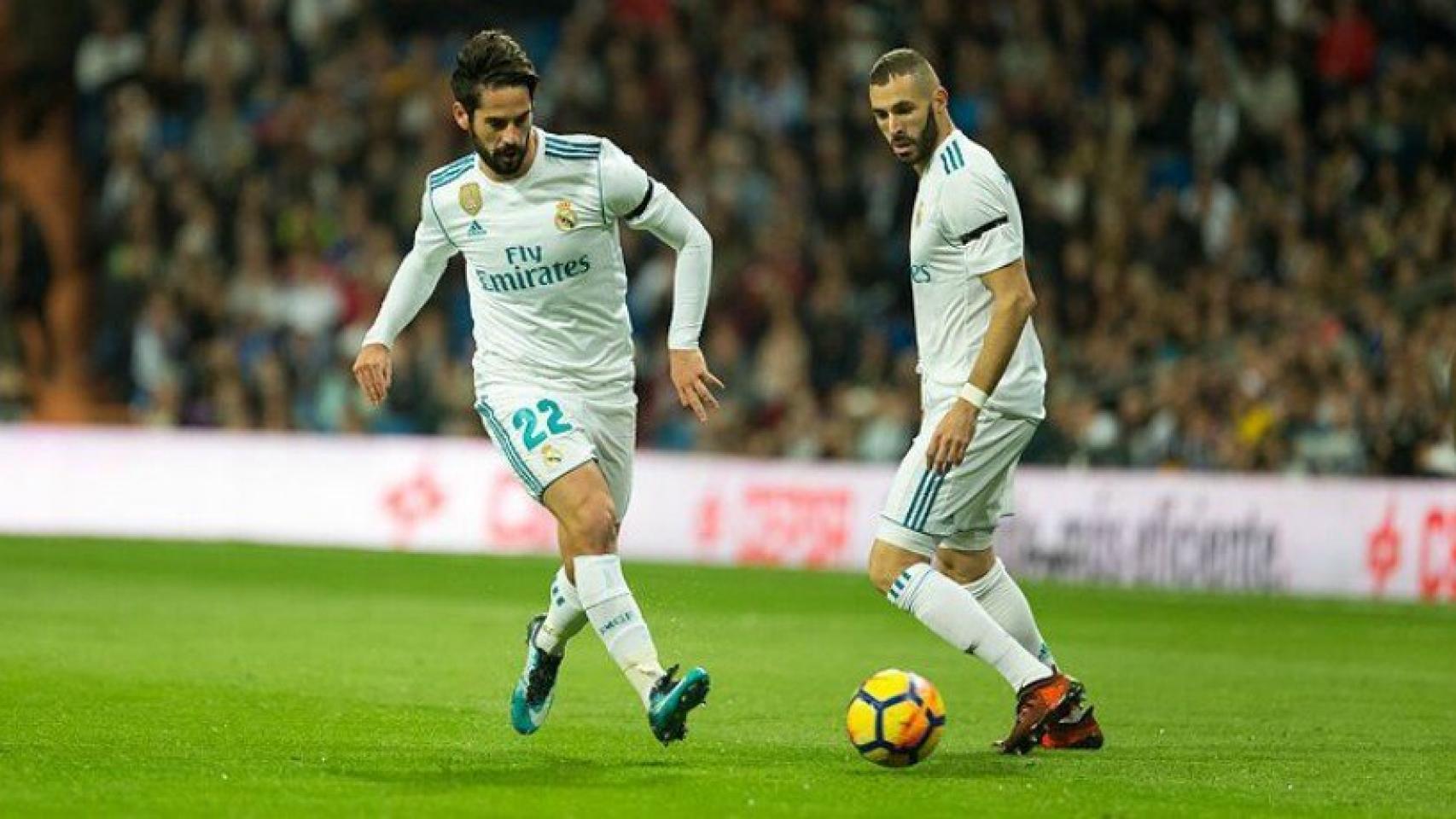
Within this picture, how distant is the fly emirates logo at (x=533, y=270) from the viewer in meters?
9.03

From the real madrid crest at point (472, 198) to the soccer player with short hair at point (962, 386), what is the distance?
1436 mm

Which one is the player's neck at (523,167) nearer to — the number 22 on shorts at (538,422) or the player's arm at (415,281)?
the player's arm at (415,281)

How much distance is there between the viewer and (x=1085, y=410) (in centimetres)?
2080

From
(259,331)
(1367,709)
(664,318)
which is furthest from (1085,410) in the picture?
(1367,709)

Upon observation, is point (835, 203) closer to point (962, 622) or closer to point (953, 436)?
point (962, 622)

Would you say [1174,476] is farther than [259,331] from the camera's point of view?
No

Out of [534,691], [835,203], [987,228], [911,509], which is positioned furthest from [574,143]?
[835,203]

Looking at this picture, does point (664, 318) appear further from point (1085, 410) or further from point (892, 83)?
point (892, 83)

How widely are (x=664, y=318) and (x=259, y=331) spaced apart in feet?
12.9

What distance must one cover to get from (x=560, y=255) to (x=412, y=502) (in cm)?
1304

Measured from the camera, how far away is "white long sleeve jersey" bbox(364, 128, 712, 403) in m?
9.02

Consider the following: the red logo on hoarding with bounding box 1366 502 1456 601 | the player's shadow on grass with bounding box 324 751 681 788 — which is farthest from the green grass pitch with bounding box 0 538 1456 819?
the red logo on hoarding with bounding box 1366 502 1456 601

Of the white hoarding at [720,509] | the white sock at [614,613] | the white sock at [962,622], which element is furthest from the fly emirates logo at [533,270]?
the white hoarding at [720,509]

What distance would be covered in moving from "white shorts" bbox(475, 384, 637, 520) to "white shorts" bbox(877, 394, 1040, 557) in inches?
38.4
